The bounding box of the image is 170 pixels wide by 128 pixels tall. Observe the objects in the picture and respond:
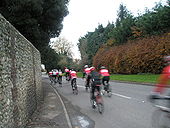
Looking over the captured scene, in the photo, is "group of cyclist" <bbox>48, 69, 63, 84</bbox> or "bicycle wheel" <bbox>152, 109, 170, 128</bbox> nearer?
"bicycle wheel" <bbox>152, 109, 170, 128</bbox>

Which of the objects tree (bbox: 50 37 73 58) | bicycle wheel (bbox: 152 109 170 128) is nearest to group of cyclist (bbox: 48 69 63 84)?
bicycle wheel (bbox: 152 109 170 128)

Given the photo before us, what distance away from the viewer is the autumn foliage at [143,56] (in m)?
24.7

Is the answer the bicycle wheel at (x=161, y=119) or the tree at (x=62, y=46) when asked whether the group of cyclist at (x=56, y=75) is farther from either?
the tree at (x=62, y=46)

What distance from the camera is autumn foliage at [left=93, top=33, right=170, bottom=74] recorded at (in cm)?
2466

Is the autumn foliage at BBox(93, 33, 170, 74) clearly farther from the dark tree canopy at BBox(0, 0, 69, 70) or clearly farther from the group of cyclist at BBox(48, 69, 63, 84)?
the dark tree canopy at BBox(0, 0, 69, 70)

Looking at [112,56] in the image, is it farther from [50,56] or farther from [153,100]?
[153,100]

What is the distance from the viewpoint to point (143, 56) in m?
27.6

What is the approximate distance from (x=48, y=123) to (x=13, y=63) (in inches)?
109

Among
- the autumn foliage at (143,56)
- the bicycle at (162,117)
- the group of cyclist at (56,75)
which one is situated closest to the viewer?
the bicycle at (162,117)

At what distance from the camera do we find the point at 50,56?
3058 centimetres

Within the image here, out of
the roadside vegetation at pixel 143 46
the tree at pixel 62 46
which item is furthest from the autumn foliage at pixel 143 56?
the tree at pixel 62 46

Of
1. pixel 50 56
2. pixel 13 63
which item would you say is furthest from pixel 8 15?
pixel 50 56

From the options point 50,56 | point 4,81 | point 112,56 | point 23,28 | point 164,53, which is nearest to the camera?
point 4,81

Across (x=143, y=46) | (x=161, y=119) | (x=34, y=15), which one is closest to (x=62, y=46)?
(x=143, y=46)
